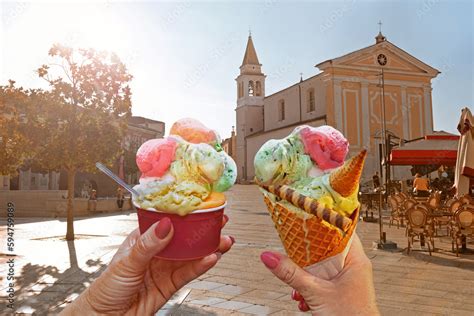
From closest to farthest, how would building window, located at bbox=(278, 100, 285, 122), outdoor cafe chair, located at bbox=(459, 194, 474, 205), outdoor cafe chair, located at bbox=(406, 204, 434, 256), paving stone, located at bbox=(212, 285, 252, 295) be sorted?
paving stone, located at bbox=(212, 285, 252, 295) → outdoor cafe chair, located at bbox=(406, 204, 434, 256) → outdoor cafe chair, located at bbox=(459, 194, 474, 205) → building window, located at bbox=(278, 100, 285, 122)

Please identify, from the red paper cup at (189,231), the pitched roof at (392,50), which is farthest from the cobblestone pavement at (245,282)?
the pitched roof at (392,50)

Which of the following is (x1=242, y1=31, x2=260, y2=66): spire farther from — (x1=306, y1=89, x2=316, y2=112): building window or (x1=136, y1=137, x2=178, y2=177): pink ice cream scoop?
(x1=136, y1=137, x2=178, y2=177): pink ice cream scoop

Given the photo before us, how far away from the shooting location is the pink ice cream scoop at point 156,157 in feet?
6.57

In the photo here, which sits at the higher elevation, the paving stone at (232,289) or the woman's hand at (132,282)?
the woman's hand at (132,282)

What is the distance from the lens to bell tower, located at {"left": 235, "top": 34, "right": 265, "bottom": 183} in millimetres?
54812

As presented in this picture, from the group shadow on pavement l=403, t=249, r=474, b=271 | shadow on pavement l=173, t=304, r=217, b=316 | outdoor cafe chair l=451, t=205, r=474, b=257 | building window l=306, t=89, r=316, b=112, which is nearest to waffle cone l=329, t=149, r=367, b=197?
shadow on pavement l=173, t=304, r=217, b=316

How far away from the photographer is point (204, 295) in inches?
225

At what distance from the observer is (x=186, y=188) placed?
6.25 ft

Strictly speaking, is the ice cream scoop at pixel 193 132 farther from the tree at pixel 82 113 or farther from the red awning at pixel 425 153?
the red awning at pixel 425 153

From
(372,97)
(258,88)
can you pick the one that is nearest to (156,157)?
(372,97)

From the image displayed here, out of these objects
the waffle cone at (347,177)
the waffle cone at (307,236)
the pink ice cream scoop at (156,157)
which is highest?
the pink ice cream scoop at (156,157)

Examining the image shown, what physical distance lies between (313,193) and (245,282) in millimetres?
5038

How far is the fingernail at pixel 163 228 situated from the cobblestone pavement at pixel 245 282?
3563 millimetres

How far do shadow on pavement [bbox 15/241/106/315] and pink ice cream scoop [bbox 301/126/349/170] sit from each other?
469 centimetres
